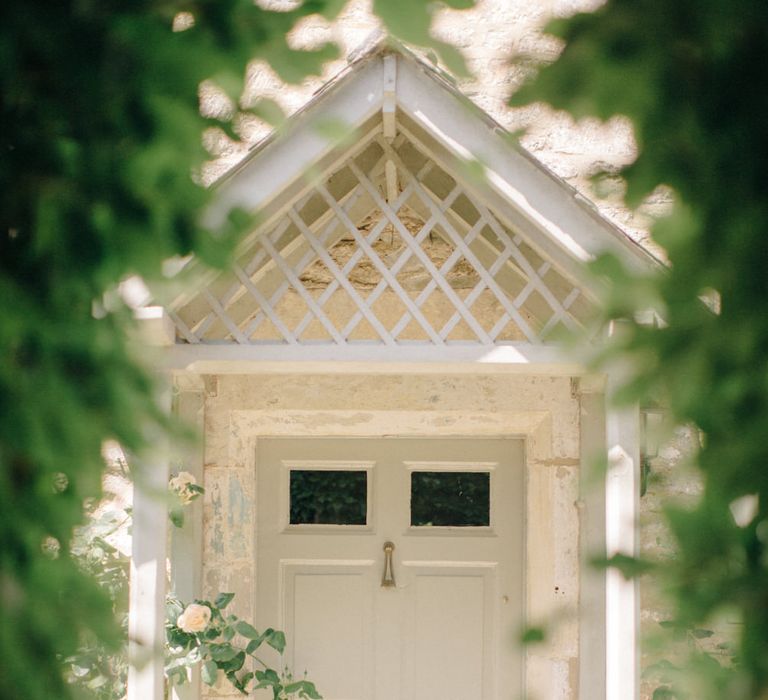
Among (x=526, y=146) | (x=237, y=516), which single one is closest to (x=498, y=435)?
(x=237, y=516)

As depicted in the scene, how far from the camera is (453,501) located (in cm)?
490

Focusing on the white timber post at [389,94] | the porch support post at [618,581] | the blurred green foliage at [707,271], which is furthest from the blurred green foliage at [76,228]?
the porch support post at [618,581]

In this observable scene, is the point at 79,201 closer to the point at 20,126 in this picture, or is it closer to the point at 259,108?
the point at 20,126

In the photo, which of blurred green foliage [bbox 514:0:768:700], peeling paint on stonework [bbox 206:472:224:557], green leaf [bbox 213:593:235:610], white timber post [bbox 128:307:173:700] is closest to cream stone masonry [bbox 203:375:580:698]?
peeling paint on stonework [bbox 206:472:224:557]

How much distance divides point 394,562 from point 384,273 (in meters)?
1.81

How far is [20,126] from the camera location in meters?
1.23

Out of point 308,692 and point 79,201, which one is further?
point 308,692

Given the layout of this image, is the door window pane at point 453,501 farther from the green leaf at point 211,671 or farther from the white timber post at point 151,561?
the white timber post at point 151,561

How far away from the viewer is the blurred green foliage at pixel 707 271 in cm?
113

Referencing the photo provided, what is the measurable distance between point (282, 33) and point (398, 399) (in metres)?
3.46

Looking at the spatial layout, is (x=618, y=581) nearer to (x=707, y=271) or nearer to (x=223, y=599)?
(x=223, y=599)

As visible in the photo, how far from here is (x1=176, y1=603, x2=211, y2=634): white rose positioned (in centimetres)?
396

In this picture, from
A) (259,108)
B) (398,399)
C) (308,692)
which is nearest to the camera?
(259,108)

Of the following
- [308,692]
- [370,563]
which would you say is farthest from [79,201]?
[370,563]
